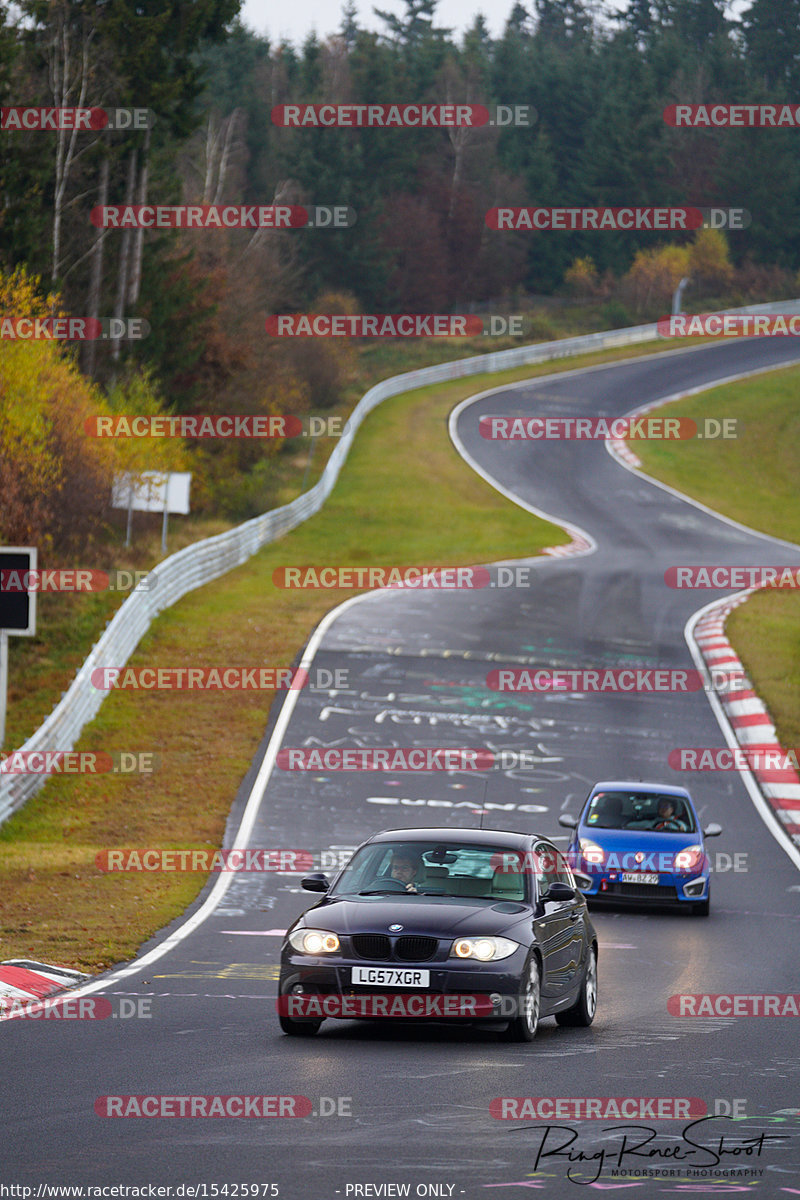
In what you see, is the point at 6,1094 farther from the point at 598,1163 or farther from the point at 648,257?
the point at 648,257

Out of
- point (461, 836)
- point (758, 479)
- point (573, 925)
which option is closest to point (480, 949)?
Result: point (461, 836)

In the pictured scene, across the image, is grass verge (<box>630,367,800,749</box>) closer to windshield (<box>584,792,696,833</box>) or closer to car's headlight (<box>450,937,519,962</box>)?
windshield (<box>584,792,696,833</box>)

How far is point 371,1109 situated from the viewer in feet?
25.3

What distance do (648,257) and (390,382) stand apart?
44.1 m

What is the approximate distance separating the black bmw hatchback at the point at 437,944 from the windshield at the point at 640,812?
7.74m

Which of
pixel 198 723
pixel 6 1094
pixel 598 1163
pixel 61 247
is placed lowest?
pixel 198 723

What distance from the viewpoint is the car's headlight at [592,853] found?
1798cm

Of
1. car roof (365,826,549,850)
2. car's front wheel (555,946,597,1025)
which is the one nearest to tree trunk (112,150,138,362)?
car roof (365,826,549,850)

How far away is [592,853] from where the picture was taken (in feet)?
→ 59.2

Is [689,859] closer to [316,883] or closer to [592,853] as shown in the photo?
[592,853]

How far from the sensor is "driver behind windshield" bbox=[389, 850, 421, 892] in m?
10.8

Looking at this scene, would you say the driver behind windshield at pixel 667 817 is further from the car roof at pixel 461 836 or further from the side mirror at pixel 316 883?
the side mirror at pixel 316 883

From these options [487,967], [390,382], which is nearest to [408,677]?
[487,967]

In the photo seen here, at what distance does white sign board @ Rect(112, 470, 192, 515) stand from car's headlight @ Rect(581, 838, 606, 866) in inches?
816
